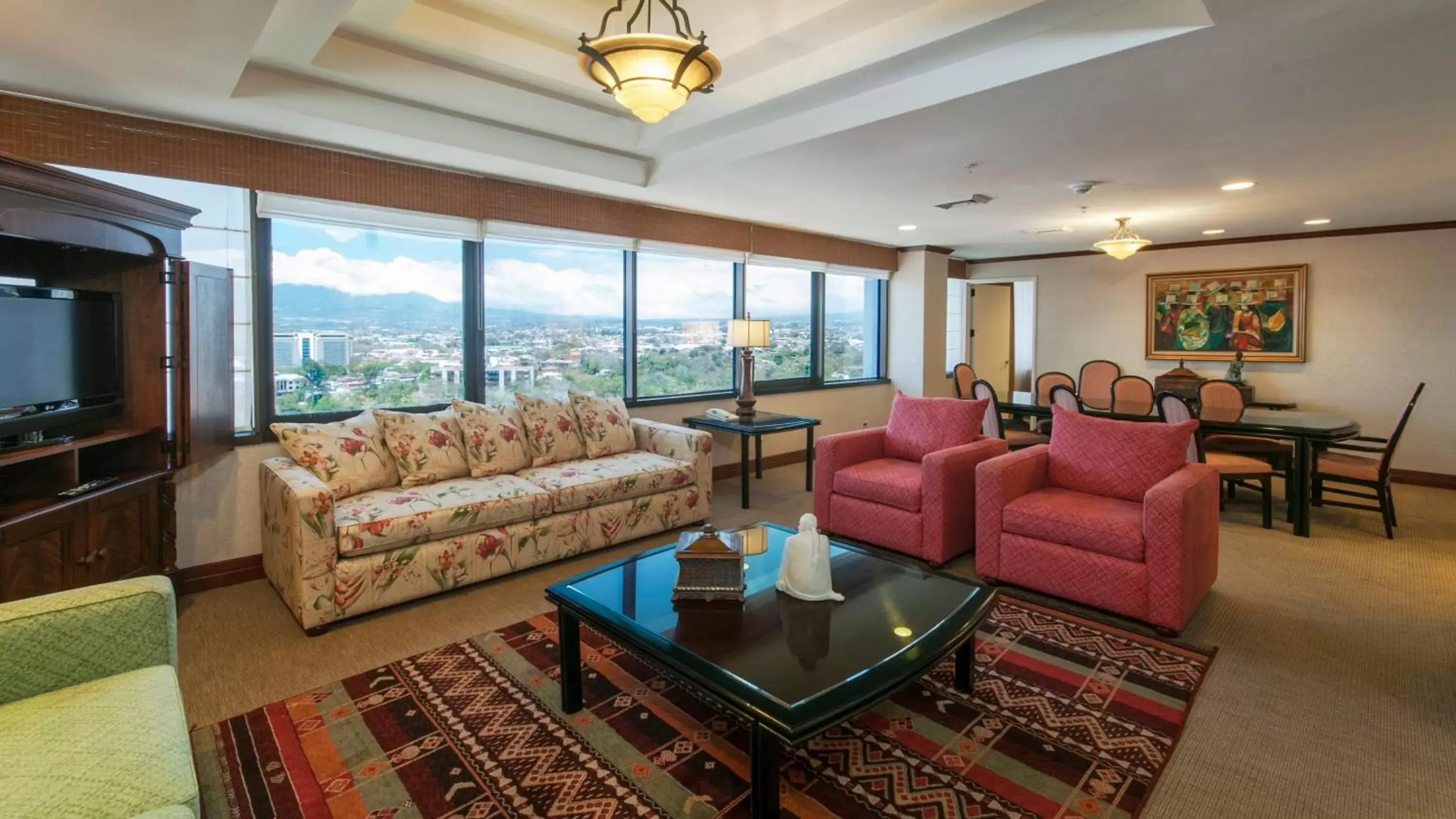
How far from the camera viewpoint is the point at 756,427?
16.2ft

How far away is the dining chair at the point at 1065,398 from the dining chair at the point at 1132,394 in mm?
610

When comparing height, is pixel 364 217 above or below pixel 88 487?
above

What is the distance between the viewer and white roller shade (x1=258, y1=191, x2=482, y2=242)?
3482mm

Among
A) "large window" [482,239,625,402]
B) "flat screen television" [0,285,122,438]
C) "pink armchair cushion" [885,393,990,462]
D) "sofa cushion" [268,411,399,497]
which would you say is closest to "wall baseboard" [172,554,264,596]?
"sofa cushion" [268,411,399,497]

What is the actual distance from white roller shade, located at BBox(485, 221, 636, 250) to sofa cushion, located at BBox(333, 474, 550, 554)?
162 cm

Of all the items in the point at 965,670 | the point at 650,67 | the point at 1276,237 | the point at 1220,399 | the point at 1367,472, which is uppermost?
the point at 1276,237

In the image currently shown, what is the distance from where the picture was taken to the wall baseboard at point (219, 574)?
333 cm

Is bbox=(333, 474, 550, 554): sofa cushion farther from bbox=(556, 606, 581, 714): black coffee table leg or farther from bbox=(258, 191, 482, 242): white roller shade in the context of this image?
bbox=(258, 191, 482, 242): white roller shade

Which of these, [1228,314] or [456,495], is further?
[1228,314]

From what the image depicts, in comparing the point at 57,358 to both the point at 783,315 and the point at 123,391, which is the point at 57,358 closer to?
the point at 123,391

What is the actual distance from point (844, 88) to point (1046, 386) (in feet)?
15.1

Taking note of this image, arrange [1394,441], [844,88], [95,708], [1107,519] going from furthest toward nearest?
[1394,441], [1107,519], [844,88], [95,708]

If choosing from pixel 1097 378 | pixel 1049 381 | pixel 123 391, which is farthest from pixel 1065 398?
pixel 123 391

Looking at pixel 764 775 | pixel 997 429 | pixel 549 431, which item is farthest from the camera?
pixel 997 429
